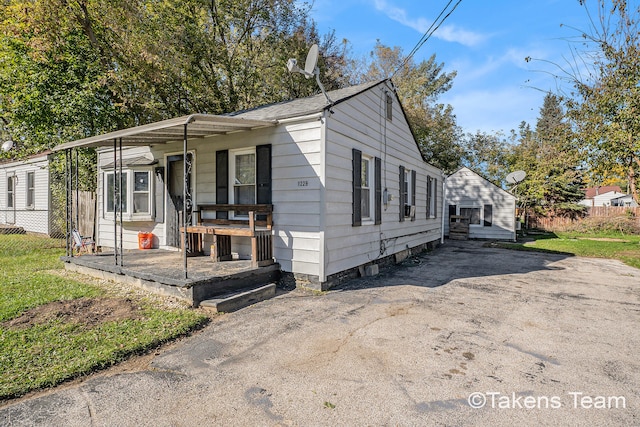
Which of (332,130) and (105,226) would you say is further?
(105,226)

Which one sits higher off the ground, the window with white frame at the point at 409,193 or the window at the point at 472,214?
the window with white frame at the point at 409,193

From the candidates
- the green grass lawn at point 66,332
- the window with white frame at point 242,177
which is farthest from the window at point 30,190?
the window with white frame at point 242,177

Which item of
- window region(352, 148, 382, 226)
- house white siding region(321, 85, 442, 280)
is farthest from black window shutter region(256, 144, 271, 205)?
window region(352, 148, 382, 226)

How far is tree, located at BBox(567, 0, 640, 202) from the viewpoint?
10867 millimetres

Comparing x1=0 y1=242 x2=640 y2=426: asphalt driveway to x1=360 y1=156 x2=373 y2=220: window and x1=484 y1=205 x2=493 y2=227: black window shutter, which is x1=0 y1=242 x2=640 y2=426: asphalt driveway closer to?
x1=360 y1=156 x2=373 y2=220: window

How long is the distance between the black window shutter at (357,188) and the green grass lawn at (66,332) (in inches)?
132

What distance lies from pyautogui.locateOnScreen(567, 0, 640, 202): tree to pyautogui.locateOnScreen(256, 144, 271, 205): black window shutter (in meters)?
10.9

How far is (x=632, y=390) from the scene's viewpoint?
8.83 feet

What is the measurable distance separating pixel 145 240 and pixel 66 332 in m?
4.71

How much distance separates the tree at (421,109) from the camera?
68.1 feet

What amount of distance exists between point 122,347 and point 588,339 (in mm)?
4965

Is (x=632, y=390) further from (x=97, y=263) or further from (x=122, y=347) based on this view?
(x=97, y=263)

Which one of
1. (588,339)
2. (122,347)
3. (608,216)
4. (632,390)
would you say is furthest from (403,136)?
(608,216)

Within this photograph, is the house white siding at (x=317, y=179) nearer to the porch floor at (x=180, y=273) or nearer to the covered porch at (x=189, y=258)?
the covered porch at (x=189, y=258)
